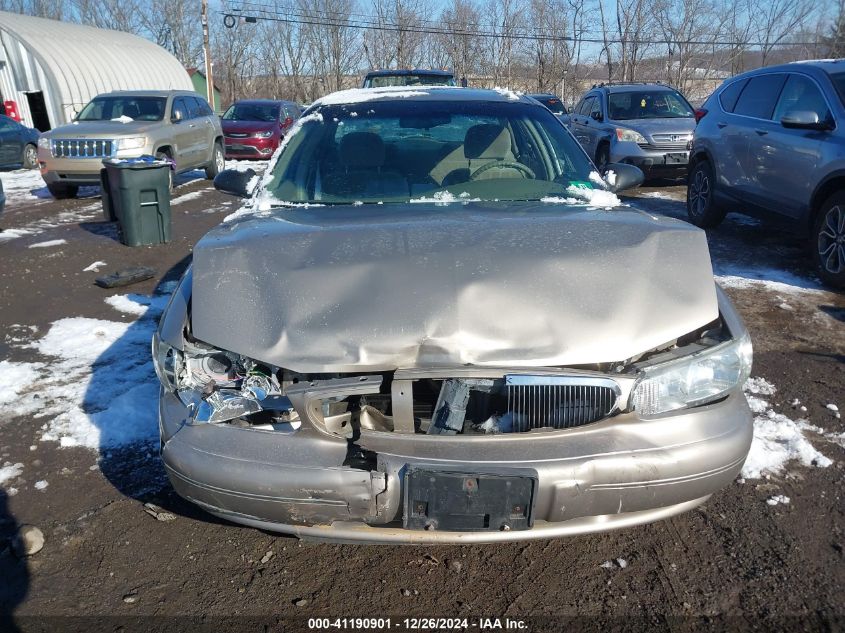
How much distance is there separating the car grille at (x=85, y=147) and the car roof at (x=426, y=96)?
305 inches

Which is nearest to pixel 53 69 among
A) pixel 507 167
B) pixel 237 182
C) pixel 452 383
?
pixel 237 182

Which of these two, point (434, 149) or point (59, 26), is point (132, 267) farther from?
point (59, 26)

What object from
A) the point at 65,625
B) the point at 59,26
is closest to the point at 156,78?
the point at 59,26

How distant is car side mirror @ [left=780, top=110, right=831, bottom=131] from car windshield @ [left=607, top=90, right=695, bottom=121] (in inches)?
225

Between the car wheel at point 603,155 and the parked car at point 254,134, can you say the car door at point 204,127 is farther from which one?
the car wheel at point 603,155

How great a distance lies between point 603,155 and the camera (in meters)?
11.2

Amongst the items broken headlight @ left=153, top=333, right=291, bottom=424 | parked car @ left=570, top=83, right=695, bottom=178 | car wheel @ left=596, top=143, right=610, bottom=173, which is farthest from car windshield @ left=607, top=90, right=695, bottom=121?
Answer: broken headlight @ left=153, top=333, right=291, bottom=424

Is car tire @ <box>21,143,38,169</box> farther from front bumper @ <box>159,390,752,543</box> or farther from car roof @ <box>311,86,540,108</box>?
front bumper @ <box>159,390,752,543</box>

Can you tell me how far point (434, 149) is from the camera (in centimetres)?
345

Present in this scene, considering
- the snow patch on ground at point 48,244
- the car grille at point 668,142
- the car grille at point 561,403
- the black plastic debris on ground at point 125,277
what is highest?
the car grille at point 668,142

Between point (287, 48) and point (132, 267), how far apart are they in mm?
42320

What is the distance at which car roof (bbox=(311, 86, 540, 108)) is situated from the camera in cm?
372

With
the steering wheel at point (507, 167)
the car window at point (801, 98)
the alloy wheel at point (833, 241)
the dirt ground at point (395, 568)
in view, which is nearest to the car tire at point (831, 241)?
the alloy wheel at point (833, 241)

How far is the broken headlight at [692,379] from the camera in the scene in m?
2.10
